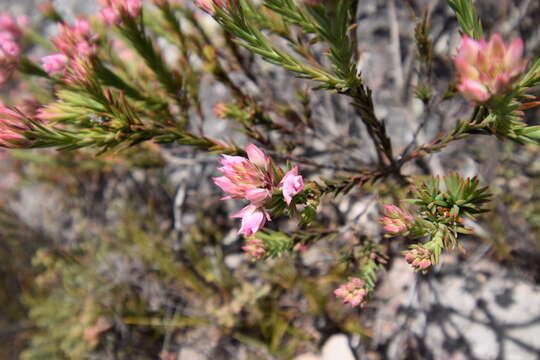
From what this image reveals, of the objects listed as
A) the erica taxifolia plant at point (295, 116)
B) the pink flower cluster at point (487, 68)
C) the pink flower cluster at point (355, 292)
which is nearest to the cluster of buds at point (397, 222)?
the erica taxifolia plant at point (295, 116)

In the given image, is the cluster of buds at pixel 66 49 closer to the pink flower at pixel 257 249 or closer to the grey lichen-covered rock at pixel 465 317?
the pink flower at pixel 257 249

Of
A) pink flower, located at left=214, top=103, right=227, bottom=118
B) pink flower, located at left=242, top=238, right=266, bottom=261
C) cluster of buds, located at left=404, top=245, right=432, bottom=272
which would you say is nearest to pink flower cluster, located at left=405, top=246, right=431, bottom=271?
cluster of buds, located at left=404, top=245, right=432, bottom=272

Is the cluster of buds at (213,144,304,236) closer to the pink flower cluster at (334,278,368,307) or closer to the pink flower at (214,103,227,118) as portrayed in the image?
the pink flower cluster at (334,278,368,307)

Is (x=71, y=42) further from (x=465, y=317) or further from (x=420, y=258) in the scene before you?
(x=465, y=317)

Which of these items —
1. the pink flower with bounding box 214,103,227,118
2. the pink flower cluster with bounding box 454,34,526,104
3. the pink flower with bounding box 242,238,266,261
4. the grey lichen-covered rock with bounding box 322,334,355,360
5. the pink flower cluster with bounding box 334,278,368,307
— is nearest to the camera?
the pink flower cluster with bounding box 454,34,526,104

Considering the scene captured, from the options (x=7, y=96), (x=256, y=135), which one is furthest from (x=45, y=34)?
(x=256, y=135)

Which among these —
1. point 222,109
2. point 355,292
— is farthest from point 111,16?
point 355,292
